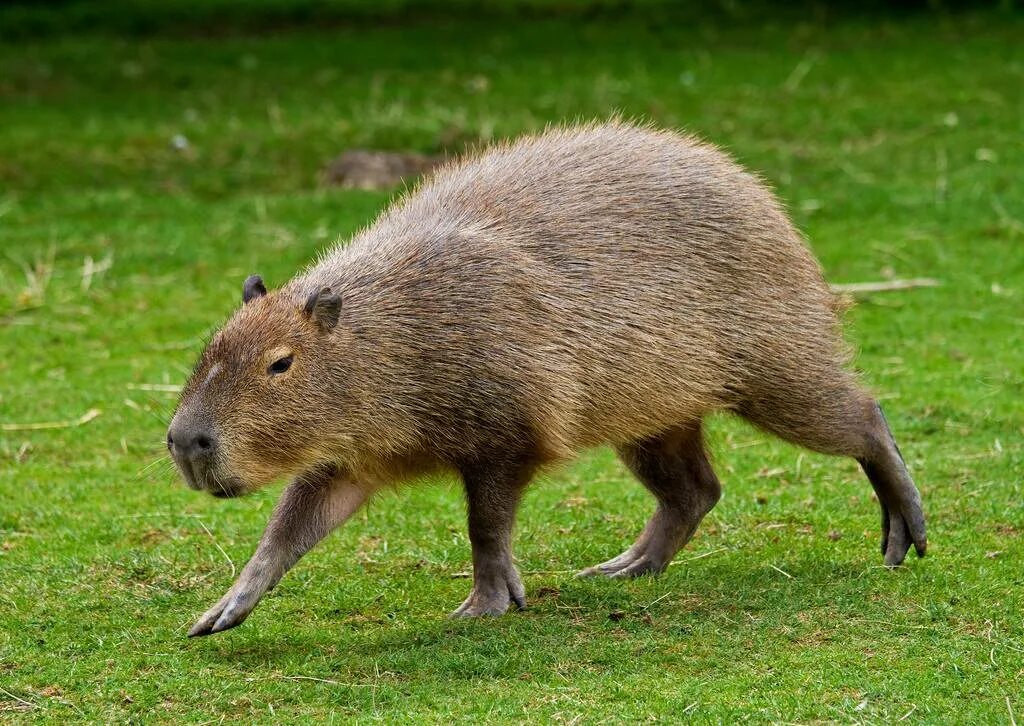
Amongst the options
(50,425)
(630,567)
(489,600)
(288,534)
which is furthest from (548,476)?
(50,425)

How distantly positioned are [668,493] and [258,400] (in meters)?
1.71

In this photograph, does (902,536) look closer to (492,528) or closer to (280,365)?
(492,528)

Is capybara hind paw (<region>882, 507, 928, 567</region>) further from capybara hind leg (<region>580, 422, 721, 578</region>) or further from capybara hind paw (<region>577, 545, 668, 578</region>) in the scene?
capybara hind paw (<region>577, 545, 668, 578</region>)

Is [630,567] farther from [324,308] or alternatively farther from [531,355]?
[324,308]

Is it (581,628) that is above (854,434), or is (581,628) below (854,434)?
below

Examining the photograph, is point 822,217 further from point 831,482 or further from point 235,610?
point 235,610

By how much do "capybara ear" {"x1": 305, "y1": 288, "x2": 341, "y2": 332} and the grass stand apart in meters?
0.91

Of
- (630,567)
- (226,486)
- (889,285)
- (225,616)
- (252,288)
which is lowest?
(889,285)

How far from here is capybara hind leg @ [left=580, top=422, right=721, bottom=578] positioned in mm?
5824

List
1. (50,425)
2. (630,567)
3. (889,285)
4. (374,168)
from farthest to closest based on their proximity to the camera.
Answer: (374,168) < (889,285) < (50,425) < (630,567)

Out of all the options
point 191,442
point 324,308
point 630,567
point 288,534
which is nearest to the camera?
point 191,442

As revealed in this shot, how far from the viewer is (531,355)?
5152mm

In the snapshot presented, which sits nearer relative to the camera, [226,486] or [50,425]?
[226,486]

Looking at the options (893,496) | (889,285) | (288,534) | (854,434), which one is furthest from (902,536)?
(889,285)
